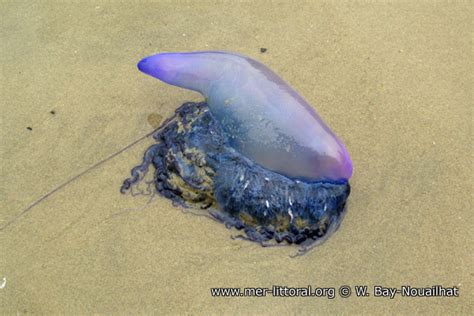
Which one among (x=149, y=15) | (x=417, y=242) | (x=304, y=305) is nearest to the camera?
(x=304, y=305)

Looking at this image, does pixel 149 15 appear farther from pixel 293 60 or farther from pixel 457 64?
pixel 457 64

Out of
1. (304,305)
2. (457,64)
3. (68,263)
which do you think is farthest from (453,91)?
(68,263)

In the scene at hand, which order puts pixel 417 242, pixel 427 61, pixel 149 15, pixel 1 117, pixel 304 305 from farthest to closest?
pixel 149 15
pixel 427 61
pixel 1 117
pixel 417 242
pixel 304 305

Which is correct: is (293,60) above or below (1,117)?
above

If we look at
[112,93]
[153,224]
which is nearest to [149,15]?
[112,93]

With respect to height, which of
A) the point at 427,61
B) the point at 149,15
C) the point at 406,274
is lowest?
the point at 406,274

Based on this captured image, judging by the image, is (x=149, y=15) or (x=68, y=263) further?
(x=149, y=15)

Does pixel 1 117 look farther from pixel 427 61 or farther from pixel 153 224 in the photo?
pixel 427 61
